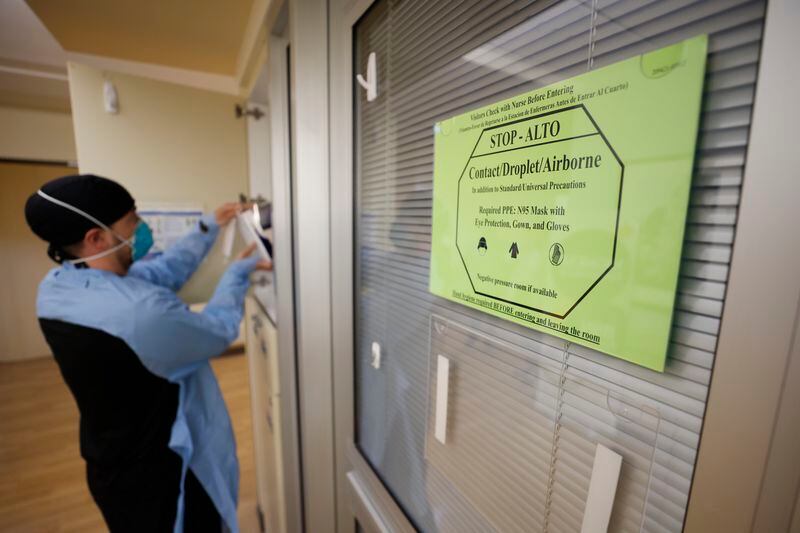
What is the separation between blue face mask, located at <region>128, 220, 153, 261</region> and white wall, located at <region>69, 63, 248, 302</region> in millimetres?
411

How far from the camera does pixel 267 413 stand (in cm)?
145

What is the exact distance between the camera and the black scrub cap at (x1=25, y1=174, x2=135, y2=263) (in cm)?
104

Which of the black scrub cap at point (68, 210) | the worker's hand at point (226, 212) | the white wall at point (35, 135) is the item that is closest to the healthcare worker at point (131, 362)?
the black scrub cap at point (68, 210)

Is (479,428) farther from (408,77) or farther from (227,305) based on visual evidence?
(227,305)

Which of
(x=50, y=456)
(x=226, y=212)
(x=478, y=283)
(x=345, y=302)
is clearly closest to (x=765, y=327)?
(x=478, y=283)

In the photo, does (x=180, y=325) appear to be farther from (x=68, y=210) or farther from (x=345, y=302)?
(x=345, y=302)

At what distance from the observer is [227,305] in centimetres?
129

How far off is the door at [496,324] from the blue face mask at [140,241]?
0.97m

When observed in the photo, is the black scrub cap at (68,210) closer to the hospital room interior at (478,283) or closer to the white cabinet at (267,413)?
the hospital room interior at (478,283)

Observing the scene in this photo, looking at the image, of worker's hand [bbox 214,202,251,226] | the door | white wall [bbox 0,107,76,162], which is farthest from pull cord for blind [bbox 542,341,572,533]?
white wall [bbox 0,107,76,162]

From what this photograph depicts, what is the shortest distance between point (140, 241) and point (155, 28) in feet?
3.97

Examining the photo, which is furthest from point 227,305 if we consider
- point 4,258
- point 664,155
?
point 4,258

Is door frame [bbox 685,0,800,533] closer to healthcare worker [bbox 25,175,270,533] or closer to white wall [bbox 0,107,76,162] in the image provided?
healthcare worker [bbox 25,175,270,533]

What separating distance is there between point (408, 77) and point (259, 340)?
1250 millimetres
